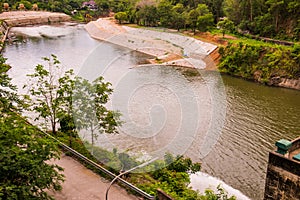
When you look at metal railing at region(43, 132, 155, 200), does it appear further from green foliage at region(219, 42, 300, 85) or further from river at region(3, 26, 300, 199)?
green foliage at region(219, 42, 300, 85)

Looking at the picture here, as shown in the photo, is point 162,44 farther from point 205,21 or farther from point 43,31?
point 43,31

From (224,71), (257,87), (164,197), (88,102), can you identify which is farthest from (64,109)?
(224,71)

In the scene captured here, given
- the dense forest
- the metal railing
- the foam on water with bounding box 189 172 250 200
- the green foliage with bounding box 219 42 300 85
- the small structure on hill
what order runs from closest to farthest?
the metal railing < the foam on water with bounding box 189 172 250 200 < the green foliage with bounding box 219 42 300 85 < the dense forest < the small structure on hill

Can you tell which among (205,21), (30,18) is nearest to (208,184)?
(205,21)

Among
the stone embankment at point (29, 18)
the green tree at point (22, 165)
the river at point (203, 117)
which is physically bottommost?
the river at point (203, 117)

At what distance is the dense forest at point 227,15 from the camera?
36.0 metres

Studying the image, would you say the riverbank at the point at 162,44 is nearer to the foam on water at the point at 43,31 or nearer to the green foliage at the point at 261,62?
the green foliage at the point at 261,62

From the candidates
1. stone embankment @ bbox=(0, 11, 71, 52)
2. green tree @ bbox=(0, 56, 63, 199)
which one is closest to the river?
green tree @ bbox=(0, 56, 63, 199)

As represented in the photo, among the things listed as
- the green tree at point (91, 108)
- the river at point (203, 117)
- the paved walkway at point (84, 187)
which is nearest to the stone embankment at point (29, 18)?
the river at point (203, 117)

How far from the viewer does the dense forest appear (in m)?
36.0

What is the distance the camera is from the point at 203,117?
69.5ft

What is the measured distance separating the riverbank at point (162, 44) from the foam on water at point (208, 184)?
847 inches

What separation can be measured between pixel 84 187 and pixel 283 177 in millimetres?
5827

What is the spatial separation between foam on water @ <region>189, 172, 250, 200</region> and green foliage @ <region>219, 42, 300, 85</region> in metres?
16.9
